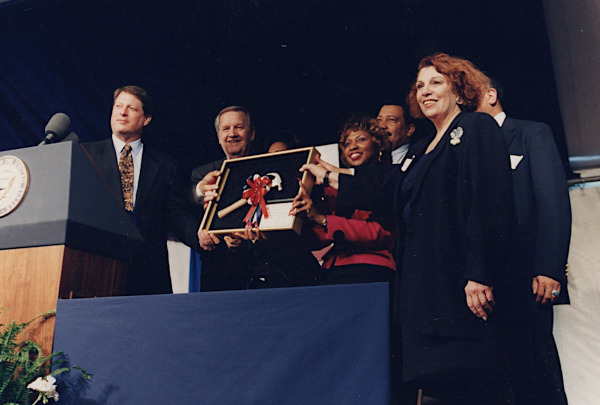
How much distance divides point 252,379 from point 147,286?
3.48 ft

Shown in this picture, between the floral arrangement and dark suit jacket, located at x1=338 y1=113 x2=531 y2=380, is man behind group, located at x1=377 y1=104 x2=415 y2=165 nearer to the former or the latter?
dark suit jacket, located at x1=338 y1=113 x2=531 y2=380

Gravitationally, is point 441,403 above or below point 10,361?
below

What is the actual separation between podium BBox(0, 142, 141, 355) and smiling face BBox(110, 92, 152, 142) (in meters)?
0.83

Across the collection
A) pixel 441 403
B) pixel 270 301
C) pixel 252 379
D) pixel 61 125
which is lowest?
pixel 441 403

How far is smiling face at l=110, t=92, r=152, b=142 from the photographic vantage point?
259cm

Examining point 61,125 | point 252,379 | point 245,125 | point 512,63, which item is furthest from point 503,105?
point 61,125

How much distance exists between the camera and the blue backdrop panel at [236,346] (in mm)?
1177

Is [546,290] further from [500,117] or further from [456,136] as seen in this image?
[500,117]

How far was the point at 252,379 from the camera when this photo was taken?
4.06ft

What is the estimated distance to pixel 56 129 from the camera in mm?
1917

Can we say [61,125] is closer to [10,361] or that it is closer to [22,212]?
[22,212]

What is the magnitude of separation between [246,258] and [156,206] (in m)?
0.50

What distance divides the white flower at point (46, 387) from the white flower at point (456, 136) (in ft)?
4.28

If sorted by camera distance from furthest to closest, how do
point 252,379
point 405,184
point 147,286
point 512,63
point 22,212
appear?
point 512,63
point 147,286
point 405,184
point 22,212
point 252,379
